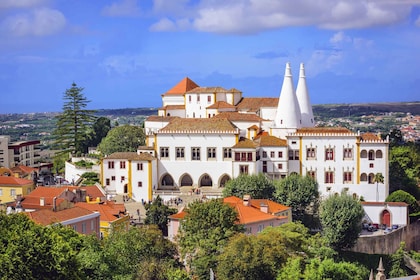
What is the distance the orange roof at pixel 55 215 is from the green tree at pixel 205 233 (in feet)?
17.9

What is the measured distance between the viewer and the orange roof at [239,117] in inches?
2384

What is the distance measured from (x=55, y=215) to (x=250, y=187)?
15.9m

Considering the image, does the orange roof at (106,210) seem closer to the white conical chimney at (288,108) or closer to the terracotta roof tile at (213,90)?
the white conical chimney at (288,108)

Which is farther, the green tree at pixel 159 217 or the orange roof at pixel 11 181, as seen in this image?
the orange roof at pixel 11 181

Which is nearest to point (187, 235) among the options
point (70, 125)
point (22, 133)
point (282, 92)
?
point (282, 92)

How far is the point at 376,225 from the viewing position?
52.2 meters

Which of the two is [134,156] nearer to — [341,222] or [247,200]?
[247,200]

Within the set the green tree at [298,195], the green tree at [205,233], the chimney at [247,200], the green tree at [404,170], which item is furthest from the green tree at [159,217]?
the green tree at [404,170]

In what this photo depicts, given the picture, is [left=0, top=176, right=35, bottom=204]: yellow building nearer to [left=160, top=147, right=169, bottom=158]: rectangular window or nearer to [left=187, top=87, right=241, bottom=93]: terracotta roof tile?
[left=160, top=147, right=169, bottom=158]: rectangular window

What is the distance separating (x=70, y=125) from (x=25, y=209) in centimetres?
3285

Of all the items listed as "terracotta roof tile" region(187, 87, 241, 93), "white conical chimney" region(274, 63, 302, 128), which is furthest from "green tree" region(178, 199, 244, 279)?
"terracotta roof tile" region(187, 87, 241, 93)

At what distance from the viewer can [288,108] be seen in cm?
5878

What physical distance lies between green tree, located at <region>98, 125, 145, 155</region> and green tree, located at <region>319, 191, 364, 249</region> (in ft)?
74.1

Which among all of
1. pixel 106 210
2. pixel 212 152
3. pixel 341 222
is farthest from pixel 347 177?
pixel 106 210
